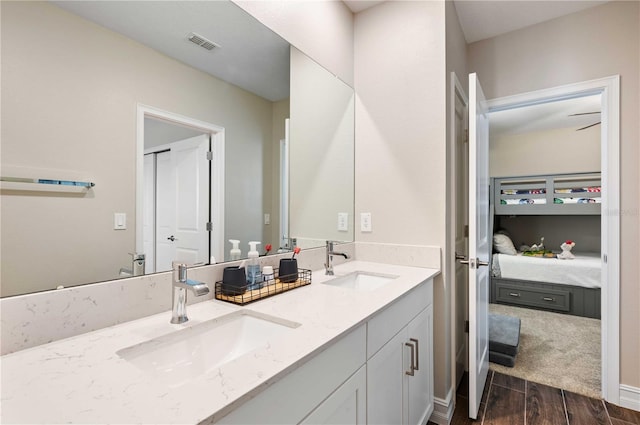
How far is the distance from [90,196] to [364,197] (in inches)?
60.4

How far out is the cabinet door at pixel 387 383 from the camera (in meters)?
1.06

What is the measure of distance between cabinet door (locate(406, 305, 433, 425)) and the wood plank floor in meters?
0.34

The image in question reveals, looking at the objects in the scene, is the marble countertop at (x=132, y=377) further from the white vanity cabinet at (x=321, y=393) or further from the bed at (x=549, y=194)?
the bed at (x=549, y=194)

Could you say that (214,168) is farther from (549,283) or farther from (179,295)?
(549,283)

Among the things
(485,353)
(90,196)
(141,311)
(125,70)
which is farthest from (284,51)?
(485,353)

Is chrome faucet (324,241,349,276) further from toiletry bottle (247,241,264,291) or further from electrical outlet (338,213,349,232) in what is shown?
toiletry bottle (247,241,264,291)

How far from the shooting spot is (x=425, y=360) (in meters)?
1.59

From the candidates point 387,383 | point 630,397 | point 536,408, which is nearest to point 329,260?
point 387,383

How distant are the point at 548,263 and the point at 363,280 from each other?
3.10m

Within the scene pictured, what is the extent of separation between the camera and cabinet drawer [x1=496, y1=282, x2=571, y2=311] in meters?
3.55

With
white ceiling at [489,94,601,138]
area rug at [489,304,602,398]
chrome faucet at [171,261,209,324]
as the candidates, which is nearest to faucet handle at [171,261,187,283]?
chrome faucet at [171,261,209,324]

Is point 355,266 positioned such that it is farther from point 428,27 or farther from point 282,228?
point 428,27

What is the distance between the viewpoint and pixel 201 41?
1.20 m

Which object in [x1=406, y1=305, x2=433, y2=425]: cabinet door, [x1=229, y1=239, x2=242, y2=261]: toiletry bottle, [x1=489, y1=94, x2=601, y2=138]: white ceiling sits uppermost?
[x1=489, y1=94, x2=601, y2=138]: white ceiling
